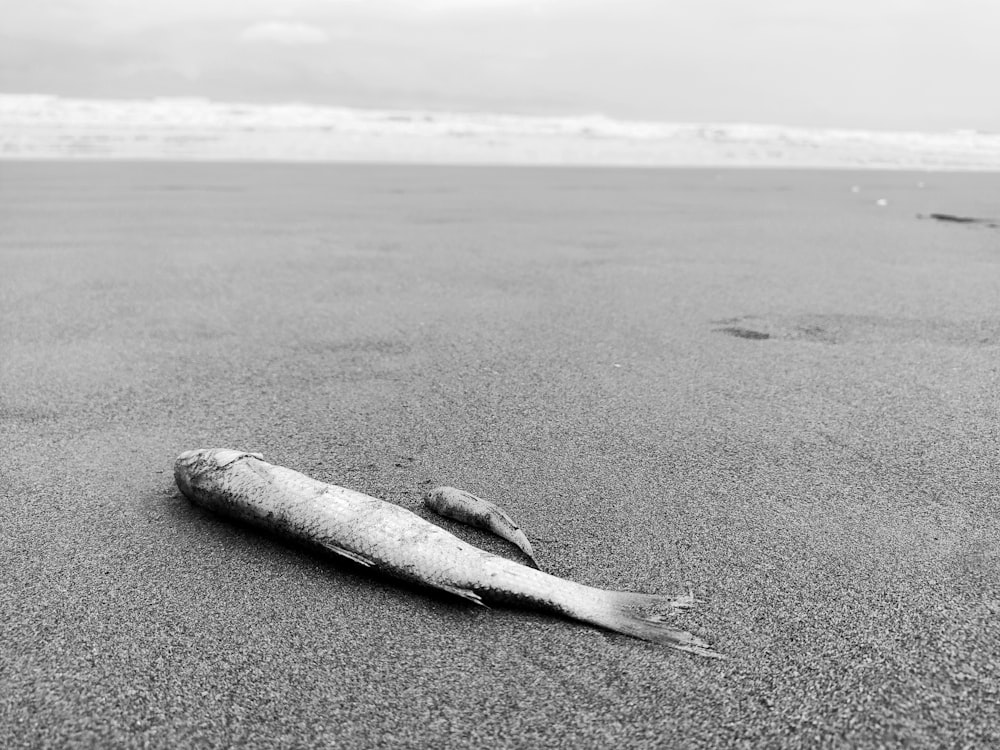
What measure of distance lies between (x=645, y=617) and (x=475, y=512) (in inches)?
24.6

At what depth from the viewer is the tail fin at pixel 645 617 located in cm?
191

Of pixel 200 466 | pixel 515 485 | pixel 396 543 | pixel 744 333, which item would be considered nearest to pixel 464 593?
pixel 396 543

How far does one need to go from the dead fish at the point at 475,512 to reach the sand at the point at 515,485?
6cm

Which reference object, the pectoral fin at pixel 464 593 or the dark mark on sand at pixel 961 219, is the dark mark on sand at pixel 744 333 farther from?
the dark mark on sand at pixel 961 219

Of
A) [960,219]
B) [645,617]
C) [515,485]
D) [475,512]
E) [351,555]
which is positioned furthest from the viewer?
[960,219]

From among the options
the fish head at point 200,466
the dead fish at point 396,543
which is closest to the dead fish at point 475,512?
the dead fish at point 396,543

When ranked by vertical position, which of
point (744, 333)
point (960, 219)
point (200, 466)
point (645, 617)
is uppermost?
point (960, 219)

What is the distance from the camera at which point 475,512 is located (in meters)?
2.42

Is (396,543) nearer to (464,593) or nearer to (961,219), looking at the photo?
(464,593)

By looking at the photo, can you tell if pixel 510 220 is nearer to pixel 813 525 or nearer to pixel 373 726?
pixel 813 525

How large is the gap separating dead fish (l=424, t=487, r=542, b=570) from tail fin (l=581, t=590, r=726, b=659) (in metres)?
0.32

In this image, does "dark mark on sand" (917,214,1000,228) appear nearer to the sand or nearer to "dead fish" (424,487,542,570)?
the sand

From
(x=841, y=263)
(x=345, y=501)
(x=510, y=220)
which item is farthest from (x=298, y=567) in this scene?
(x=510, y=220)

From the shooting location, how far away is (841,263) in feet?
20.7
